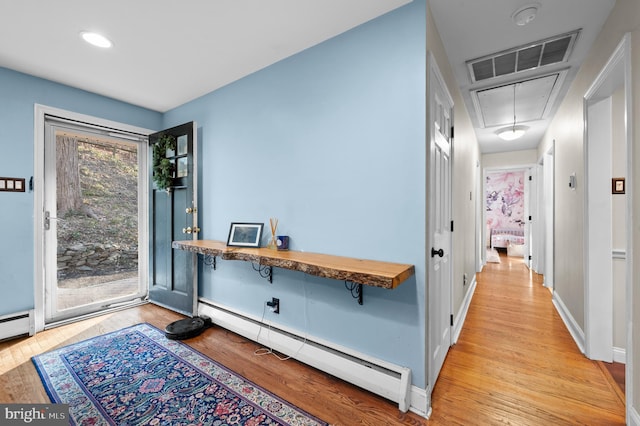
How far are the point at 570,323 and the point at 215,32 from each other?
13.3ft

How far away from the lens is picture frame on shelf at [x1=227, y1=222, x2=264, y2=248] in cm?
243

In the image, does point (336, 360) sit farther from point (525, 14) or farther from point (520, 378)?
point (525, 14)

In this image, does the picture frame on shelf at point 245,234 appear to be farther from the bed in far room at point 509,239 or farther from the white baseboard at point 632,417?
the bed in far room at point 509,239

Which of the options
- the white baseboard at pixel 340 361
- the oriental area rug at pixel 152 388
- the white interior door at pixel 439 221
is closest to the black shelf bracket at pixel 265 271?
the white baseboard at pixel 340 361

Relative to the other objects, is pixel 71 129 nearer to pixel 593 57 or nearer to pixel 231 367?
pixel 231 367

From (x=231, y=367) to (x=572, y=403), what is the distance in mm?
2243

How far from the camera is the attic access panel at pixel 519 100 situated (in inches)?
107

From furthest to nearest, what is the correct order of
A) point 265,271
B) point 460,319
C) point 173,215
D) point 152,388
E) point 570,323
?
point 173,215 < point 460,319 < point 570,323 < point 265,271 < point 152,388

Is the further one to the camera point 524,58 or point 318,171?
point 524,58

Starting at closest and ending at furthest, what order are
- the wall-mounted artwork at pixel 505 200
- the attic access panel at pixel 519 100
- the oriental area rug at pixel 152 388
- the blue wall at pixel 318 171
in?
the oriental area rug at pixel 152 388 < the blue wall at pixel 318 171 < the attic access panel at pixel 519 100 < the wall-mounted artwork at pixel 505 200

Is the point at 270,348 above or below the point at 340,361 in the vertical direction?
below

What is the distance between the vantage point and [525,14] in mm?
1734

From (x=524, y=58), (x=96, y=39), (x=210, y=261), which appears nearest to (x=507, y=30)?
(x=524, y=58)

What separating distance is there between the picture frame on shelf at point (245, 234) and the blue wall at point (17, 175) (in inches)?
75.7
